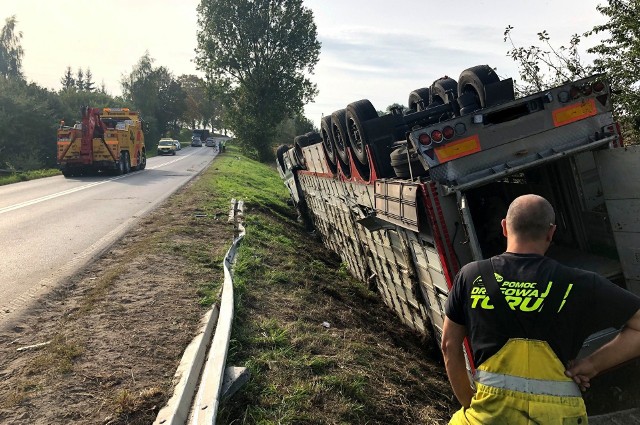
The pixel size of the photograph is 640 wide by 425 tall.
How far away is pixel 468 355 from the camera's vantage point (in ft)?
11.8

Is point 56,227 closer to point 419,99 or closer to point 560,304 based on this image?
point 419,99

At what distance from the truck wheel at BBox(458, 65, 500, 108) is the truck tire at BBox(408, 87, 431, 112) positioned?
155cm

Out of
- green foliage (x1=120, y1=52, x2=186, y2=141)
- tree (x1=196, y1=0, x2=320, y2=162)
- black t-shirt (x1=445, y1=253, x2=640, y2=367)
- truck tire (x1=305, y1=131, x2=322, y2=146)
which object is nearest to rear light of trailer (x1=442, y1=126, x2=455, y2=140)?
black t-shirt (x1=445, y1=253, x2=640, y2=367)

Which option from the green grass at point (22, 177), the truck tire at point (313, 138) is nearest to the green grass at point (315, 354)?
the truck tire at point (313, 138)

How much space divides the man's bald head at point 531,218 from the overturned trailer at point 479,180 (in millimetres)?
1634

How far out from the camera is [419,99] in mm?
7234

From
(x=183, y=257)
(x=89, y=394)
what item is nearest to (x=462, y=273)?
(x=89, y=394)

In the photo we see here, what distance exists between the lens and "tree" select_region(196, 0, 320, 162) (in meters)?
35.4

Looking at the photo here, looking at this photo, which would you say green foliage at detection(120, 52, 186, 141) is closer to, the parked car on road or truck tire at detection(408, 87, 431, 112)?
the parked car on road

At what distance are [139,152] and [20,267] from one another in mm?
18199

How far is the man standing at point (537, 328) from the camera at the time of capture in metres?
1.86

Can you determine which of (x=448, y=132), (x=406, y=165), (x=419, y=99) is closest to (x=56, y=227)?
(x=419, y=99)

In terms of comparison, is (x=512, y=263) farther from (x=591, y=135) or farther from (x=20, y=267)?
(x=20, y=267)

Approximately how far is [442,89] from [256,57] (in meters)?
31.9
